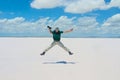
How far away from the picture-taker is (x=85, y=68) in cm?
1177

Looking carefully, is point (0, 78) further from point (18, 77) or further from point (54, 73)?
point (54, 73)

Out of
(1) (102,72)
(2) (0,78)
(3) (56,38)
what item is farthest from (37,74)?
(3) (56,38)

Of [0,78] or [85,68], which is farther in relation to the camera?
[85,68]

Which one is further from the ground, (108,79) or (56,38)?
(56,38)

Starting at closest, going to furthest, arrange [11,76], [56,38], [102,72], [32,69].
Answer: [11,76] → [102,72] → [32,69] → [56,38]

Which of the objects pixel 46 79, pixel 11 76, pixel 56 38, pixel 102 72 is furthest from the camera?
pixel 56 38

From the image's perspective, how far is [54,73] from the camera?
34.7 ft

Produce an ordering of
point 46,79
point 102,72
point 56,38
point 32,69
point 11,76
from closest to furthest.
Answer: point 46,79
point 11,76
point 102,72
point 32,69
point 56,38

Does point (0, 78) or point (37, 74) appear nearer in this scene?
point (0, 78)

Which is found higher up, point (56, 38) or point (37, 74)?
point (56, 38)

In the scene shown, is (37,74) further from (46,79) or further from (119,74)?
(119,74)

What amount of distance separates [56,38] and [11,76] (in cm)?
564

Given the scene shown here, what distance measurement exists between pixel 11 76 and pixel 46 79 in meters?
1.31

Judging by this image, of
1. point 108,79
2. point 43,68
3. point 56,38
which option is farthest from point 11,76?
point 56,38
